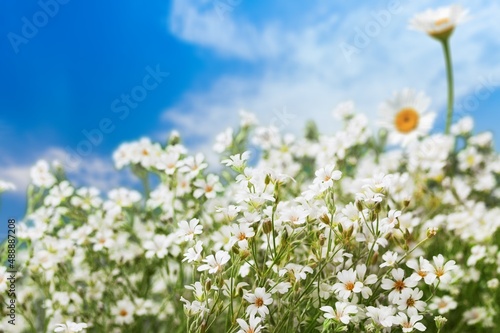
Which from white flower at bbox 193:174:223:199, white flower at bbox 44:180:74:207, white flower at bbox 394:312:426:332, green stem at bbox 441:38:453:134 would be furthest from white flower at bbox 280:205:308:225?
green stem at bbox 441:38:453:134

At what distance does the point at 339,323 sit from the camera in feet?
4.00

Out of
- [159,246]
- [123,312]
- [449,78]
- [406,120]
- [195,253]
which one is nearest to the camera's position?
[195,253]

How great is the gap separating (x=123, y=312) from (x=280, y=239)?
72cm

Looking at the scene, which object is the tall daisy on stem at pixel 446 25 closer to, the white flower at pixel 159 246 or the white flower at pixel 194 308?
the white flower at pixel 159 246

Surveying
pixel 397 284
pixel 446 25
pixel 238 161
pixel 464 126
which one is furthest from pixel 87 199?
pixel 464 126

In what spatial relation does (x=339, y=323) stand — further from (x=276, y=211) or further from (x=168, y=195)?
(x=168, y=195)

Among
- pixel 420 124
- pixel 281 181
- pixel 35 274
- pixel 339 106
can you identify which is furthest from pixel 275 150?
pixel 281 181

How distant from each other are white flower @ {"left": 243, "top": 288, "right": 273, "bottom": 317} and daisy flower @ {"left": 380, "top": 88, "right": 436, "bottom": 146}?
1.56 metres

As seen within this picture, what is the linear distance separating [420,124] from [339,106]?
33 cm

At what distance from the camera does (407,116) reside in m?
2.76

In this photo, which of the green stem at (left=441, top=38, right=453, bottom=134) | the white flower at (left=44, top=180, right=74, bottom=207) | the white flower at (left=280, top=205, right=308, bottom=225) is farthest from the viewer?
the green stem at (left=441, top=38, right=453, bottom=134)

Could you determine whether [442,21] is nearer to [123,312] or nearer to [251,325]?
[123,312]

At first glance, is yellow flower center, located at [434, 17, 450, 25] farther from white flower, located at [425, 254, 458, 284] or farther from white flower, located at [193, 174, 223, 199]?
white flower, located at [425, 254, 458, 284]

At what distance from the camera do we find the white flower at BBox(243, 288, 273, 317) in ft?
Result: 4.00
